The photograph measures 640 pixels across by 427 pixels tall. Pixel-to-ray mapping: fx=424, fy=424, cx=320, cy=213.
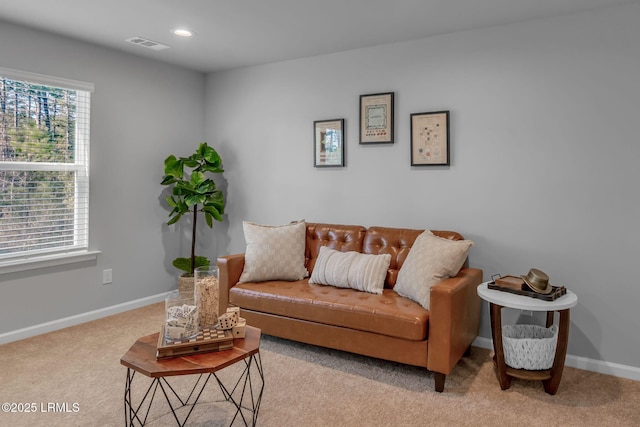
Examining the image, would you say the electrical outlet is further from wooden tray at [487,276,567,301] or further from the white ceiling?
wooden tray at [487,276,567,301]

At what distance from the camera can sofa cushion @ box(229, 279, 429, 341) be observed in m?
2.61

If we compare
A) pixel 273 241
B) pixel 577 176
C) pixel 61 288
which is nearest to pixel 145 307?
pixel 61 288

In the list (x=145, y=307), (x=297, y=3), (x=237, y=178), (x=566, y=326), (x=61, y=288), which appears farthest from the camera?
(x=237, y=178)

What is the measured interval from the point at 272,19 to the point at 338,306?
2.13 m

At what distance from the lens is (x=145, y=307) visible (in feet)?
14.0

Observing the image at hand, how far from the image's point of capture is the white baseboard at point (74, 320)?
3.33 meters

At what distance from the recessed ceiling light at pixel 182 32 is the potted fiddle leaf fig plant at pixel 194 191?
1.11 meters

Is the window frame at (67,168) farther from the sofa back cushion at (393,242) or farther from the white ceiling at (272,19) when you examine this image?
the sofa back cushion at (393,242)

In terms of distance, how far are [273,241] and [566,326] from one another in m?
2.12

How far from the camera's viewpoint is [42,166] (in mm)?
3484

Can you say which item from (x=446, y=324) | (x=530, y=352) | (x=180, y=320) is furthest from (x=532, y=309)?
(x=180, y=320)

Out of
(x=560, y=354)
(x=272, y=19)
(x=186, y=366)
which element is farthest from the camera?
(x=272, y=19)

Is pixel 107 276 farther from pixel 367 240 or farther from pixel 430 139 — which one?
pixel 430 139

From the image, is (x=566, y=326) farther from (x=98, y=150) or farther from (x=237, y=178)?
(x=98, y=150)
